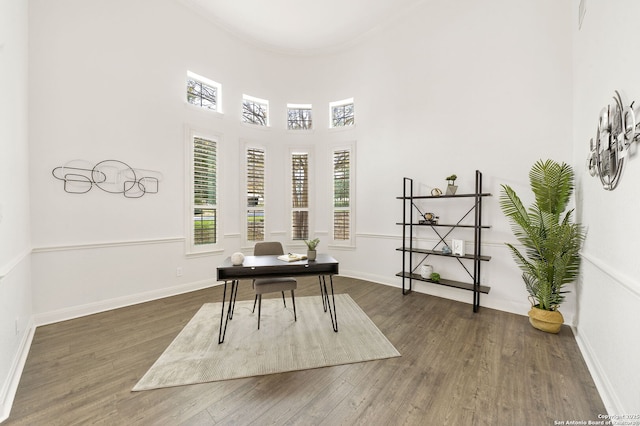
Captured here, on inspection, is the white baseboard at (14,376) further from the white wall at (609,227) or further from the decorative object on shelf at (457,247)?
the decorative object on shelf at (457,247)

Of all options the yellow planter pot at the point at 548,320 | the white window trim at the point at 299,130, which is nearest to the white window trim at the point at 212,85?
the white window trim at the point at 299,130

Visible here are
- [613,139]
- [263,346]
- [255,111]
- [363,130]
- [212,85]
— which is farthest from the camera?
[255,111]

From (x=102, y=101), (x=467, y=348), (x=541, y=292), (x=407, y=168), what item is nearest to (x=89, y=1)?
(x=102, y=101)

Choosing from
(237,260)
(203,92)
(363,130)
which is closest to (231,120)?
(203,92)

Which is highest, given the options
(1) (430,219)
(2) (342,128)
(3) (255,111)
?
(3) (255,111)

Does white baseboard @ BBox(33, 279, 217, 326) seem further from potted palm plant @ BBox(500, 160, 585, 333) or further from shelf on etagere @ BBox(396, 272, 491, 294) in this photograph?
potted palm plant @ BBox(500, 160, 585, 333)

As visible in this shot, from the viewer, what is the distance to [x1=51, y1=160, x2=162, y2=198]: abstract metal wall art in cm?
287

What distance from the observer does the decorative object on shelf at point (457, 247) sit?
3223mm

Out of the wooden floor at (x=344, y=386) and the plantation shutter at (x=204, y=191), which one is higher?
the plantation shutter at (x=204, y=191)

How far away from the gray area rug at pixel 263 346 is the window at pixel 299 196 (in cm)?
209

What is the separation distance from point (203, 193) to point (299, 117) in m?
2.46

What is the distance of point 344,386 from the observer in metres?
1.77

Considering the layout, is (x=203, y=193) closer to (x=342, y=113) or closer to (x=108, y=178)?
(x=108, y=178)

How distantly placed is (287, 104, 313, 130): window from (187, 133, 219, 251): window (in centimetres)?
163
